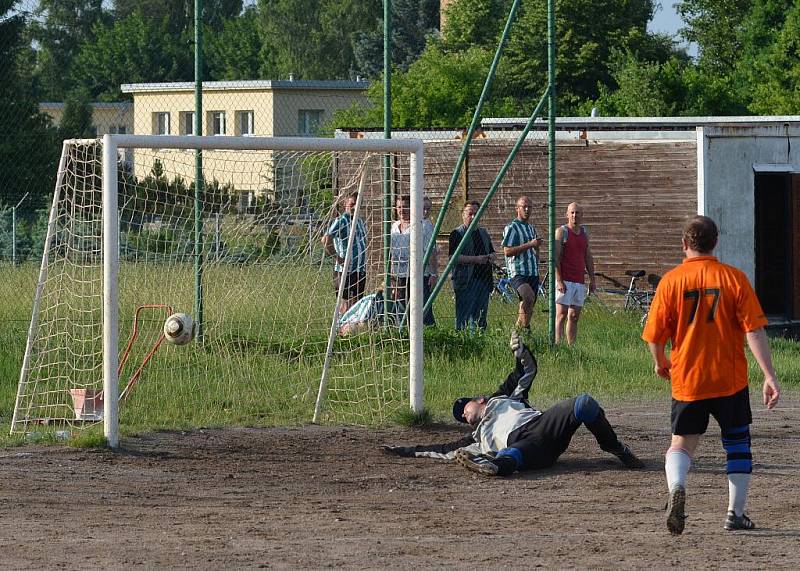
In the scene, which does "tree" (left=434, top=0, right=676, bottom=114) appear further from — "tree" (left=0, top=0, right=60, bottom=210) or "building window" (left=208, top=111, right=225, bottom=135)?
"tree" (left=0, top=0, right=60, bottom=210)

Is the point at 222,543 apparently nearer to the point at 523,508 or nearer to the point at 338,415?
the point at 523,508

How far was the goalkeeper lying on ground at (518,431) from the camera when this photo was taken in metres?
9.12

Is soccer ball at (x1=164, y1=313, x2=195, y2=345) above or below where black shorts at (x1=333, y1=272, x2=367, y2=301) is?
below

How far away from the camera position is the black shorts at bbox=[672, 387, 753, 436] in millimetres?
7410

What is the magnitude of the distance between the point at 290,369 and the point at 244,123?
80.8 feet

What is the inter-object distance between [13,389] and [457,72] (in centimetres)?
2786

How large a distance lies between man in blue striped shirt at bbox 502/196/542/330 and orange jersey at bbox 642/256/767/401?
25.5 ft

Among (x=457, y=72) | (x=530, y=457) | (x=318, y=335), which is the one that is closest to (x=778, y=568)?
(x=530, y=457)

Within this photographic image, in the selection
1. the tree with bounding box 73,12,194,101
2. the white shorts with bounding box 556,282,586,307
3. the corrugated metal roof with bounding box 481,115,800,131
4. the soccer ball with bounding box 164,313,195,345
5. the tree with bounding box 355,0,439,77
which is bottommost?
the soccer ball with bounding box 164,313,195,345

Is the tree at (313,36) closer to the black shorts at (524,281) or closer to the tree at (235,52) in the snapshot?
the tree at (235,52)

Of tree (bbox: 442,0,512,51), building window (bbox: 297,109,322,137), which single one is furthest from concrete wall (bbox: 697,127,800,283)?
tree (bbox: 442,0,512,51)

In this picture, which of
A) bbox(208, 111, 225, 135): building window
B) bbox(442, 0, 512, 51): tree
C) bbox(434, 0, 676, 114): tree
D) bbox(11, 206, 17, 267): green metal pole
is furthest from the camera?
bbox(442, 0, 512, 51): tree

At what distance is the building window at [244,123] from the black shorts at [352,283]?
73.7 feet

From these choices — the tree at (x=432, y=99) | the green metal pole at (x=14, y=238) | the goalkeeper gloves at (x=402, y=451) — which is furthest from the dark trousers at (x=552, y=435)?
the tree at (x=432, y=99)
